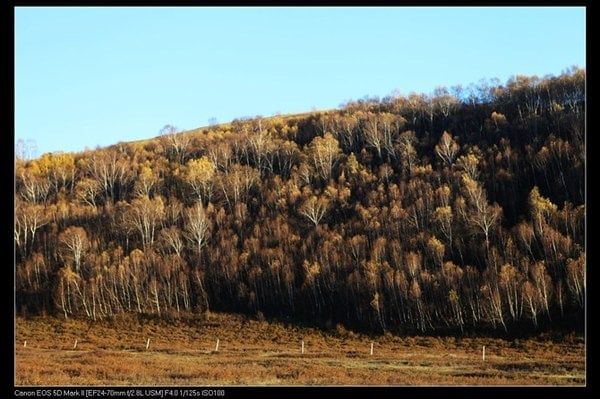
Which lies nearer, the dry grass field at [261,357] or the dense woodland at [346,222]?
the dry grass field at [261,357]

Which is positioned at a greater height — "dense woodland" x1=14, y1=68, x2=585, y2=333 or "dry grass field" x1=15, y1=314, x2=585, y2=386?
"dense woodland" x1=14, y1=68, x2=585, y2=333

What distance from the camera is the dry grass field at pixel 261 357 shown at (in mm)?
27469

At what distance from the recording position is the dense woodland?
196ft

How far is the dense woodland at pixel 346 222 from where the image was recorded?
2356 inches

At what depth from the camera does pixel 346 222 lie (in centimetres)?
8275

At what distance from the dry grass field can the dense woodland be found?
4727mm

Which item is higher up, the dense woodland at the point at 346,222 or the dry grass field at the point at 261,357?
the dense woodland at the point at 346,222

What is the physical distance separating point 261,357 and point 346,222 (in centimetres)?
4534

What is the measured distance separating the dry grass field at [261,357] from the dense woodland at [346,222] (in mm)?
4727

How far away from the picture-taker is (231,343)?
172 feet

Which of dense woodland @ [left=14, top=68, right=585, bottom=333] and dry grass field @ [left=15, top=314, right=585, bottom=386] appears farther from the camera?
dense woodland @ [left=14, top=68, right=585, bottom=333]

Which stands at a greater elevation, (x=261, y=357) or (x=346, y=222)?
(x=346, y=222)
